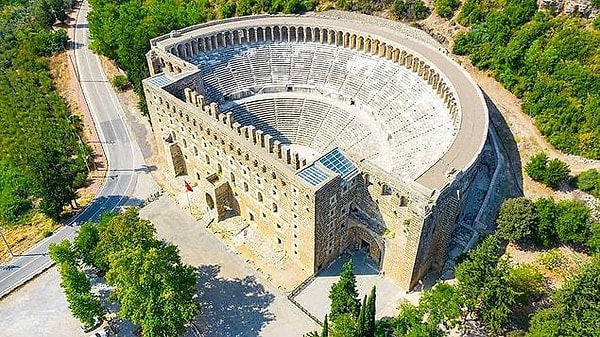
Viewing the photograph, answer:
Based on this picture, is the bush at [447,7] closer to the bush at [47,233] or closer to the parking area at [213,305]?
→ the parking area at [213,305]

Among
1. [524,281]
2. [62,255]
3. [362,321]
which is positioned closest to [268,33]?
[62,255]

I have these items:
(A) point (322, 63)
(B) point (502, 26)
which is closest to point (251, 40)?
(A) point (322, 63)

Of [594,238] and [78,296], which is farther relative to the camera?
[594,238]

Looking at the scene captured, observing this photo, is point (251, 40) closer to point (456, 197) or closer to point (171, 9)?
point (171, 9)

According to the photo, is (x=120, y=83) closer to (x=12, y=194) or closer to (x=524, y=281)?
(x=12, y=194)

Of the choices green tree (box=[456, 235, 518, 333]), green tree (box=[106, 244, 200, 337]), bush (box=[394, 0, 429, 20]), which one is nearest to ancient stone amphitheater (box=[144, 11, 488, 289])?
bush (box=[394, 0, 429, 20])
